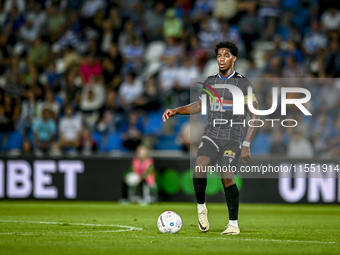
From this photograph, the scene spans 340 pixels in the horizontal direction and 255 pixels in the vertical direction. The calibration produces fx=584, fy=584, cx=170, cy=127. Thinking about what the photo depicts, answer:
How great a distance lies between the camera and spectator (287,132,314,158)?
14.1 metres

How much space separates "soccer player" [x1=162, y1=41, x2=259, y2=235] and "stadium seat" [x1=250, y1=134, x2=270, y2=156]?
6677mm

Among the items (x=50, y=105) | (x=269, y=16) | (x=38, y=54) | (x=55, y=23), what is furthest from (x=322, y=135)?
(x=55, y=23)

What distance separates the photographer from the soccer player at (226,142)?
7406 mm

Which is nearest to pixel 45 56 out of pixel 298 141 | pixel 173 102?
pixel 173 102

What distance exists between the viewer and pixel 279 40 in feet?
52.3

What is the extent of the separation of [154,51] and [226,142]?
34.4 feet

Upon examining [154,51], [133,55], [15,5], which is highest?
[15,5]

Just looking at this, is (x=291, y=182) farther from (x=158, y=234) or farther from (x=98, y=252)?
(x=98, y=252)

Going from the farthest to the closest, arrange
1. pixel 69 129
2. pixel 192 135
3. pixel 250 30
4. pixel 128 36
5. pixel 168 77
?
pixel 128 36 < pixel 250 30 < pixel 168 77 < pixel 69 129 < pixel 192 135

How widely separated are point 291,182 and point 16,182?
6.62 m

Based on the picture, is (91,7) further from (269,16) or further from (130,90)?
(269,16)

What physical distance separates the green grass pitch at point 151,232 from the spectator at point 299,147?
162cm

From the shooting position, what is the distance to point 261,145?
1420cm

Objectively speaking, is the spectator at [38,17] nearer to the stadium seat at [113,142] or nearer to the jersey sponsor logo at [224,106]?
the stadium seat at [113,142]
